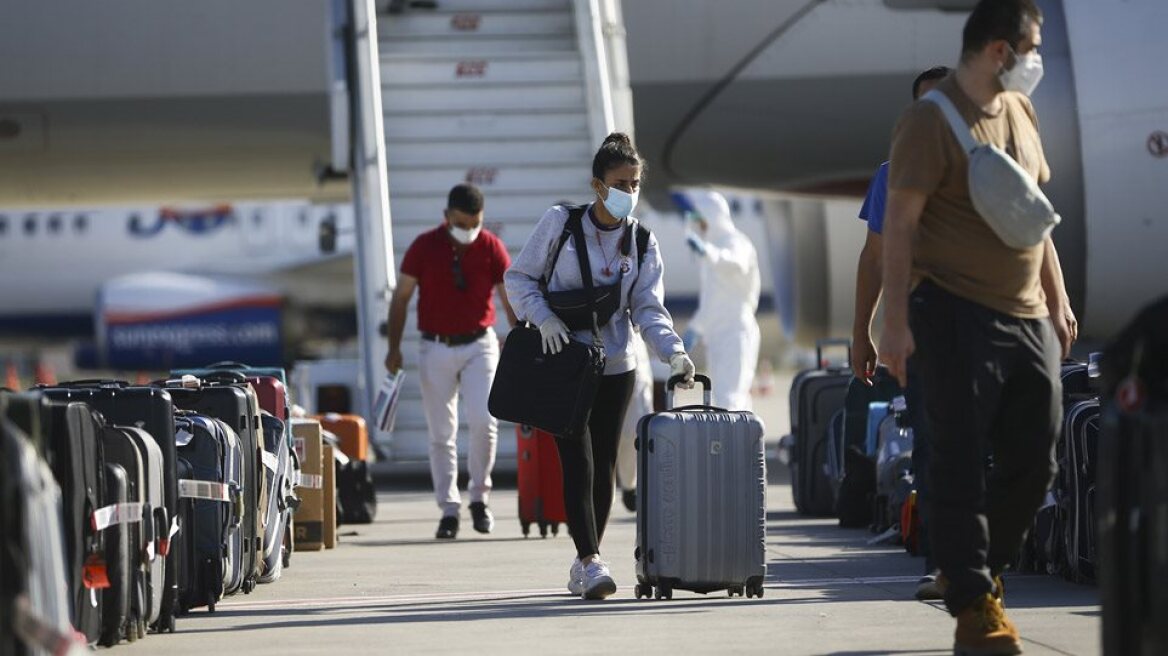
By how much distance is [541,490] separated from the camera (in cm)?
822

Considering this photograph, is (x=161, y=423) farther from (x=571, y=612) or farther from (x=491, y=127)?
(x=491, y=127)

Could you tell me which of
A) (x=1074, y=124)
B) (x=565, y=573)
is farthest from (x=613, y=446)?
(x=1074, y=124)

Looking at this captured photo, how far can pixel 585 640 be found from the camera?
15.9 ft

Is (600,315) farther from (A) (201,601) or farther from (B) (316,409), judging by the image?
(B) (316,409)

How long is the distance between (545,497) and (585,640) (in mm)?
3384

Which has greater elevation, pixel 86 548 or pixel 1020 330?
pixel 1020 330

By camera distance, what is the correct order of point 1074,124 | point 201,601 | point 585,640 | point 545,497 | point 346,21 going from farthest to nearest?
point 346,21 → point 1074,124 → point 545,497 → point 201,601 → point 585,640

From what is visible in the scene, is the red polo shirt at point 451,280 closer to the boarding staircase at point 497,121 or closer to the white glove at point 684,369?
the white glove at point 684,369

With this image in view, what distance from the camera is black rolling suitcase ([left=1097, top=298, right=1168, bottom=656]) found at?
347 centimetres

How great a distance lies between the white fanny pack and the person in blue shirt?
22.2 inches

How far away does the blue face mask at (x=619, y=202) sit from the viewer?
19.3 ft

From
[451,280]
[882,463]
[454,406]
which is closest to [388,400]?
[454,406]

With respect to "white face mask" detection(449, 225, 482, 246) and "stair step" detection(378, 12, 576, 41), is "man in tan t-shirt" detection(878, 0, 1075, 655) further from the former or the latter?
"stair step" detection(378, 12, 576, 41)

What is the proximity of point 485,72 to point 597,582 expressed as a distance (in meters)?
7.32
